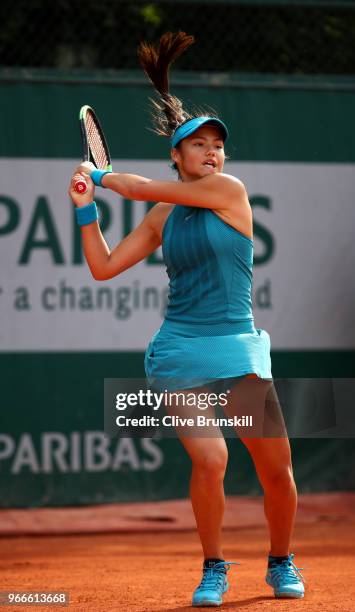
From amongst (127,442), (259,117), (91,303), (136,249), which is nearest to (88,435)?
(127,442)

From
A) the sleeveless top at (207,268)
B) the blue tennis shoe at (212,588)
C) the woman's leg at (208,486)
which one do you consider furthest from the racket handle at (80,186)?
the blue tennis shoe at (212,588)

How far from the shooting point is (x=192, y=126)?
3.36m

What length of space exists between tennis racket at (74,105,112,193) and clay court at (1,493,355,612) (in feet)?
4.74

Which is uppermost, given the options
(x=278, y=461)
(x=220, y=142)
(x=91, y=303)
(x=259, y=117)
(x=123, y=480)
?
(x=259, y=117)

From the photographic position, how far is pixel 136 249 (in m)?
3.58

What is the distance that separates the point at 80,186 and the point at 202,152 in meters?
0.40

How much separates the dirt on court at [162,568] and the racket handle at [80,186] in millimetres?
1327

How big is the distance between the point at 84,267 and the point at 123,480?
118 centimetres

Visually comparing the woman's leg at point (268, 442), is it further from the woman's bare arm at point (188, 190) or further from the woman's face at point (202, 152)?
the woman's face at point (202, 152)

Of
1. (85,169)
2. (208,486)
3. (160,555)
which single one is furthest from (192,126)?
(160,555)

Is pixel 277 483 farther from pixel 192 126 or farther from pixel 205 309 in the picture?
pixel 192 126

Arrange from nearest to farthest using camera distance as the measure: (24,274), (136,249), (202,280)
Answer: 1. (202,280)
2. (136,249)
3. (24,274)

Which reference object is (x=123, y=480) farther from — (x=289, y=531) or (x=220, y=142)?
(x=220, y=142)

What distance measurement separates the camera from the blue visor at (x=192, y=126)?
3.34 metres
